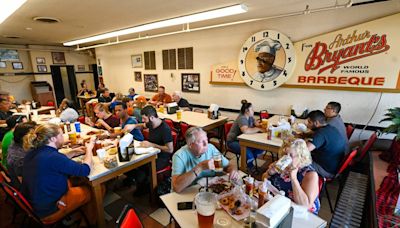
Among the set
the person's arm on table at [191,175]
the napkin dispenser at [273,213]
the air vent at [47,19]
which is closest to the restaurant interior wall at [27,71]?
the air vent at [47,19]

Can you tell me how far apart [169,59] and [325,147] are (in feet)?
16.4

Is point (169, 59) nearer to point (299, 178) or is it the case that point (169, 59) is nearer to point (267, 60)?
point (267, 60)

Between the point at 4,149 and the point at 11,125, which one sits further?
the point at 11,125

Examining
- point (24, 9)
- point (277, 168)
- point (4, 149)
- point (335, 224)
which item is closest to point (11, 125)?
point (4, 149)

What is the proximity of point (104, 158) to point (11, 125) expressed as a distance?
192cm

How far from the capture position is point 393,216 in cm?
160

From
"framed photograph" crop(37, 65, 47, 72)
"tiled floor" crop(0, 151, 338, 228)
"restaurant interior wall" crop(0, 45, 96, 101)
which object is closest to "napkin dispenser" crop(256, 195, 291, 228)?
"tiled floor" crop(0, 151, 338, 228)

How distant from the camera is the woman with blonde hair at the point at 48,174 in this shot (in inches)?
70.9

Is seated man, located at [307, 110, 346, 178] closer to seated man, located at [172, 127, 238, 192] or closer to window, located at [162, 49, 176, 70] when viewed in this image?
seated man, located at [172, 127, 238, 192]

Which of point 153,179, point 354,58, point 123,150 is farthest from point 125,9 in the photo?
point 354,58

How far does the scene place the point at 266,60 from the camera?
4328 millimetres

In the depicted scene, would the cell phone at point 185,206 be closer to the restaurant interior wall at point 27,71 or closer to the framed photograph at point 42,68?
the restaurant interior wall at point 27,71

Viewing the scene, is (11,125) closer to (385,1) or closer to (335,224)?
(335,224)

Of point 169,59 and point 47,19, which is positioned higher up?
point 47,19
